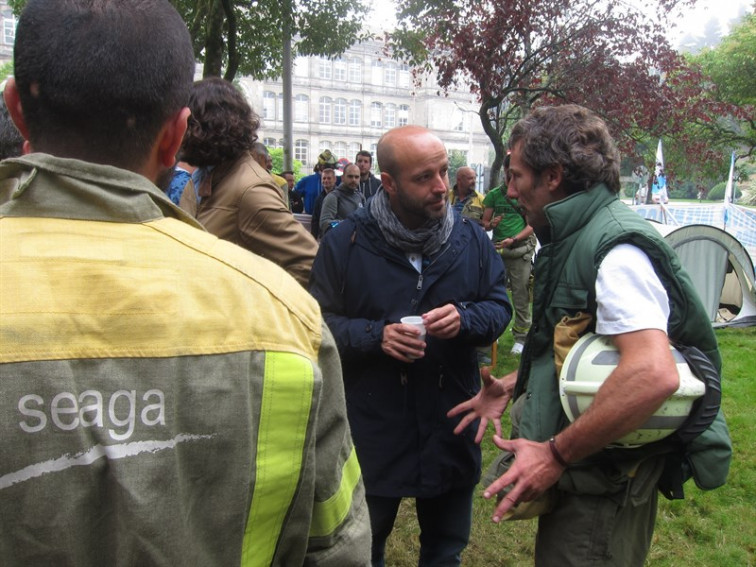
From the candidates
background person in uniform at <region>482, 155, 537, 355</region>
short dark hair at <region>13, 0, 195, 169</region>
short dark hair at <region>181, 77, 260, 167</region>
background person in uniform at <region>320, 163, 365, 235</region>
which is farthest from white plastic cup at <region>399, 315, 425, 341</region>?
background person in uniform at <region>320, 163, 365, 235</region>

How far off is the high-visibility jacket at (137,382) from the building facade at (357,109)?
63.2 m

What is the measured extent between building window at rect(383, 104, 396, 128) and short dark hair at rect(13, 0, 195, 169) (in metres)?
69.4

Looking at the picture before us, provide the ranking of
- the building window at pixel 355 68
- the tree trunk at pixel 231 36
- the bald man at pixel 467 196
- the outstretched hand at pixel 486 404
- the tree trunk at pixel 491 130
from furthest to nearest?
1. the building window at pixel 355 68
2. the tree trunk at pixel 491 130
3. the bald man at pixel 467 196
4. the tree trunk at pixel 231 36
5. the outstretched hand at pixel 486 404

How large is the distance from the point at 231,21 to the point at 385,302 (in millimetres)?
5254

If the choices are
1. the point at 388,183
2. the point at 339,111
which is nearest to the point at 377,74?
the point at 339,111

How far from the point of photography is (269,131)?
205ft

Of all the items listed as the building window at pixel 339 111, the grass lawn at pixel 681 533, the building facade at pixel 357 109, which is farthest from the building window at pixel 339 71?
the grass lawn at pixel 681 533

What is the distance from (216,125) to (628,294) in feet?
5.62

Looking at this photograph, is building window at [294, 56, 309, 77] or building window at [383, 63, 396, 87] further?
building window at [383, 63, 396, 87]

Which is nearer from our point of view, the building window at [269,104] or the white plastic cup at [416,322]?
the white plastic cup at [416,322]

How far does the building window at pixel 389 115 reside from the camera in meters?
68.7

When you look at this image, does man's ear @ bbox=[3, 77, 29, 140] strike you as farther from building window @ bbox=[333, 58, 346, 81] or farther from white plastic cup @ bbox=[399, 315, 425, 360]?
building window @ bbox=[333, 58, 346, 81]

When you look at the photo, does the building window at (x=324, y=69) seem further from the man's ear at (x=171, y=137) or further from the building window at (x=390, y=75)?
the man's ear at (x=171, y=137)

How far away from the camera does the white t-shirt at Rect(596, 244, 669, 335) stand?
173 centimetres
